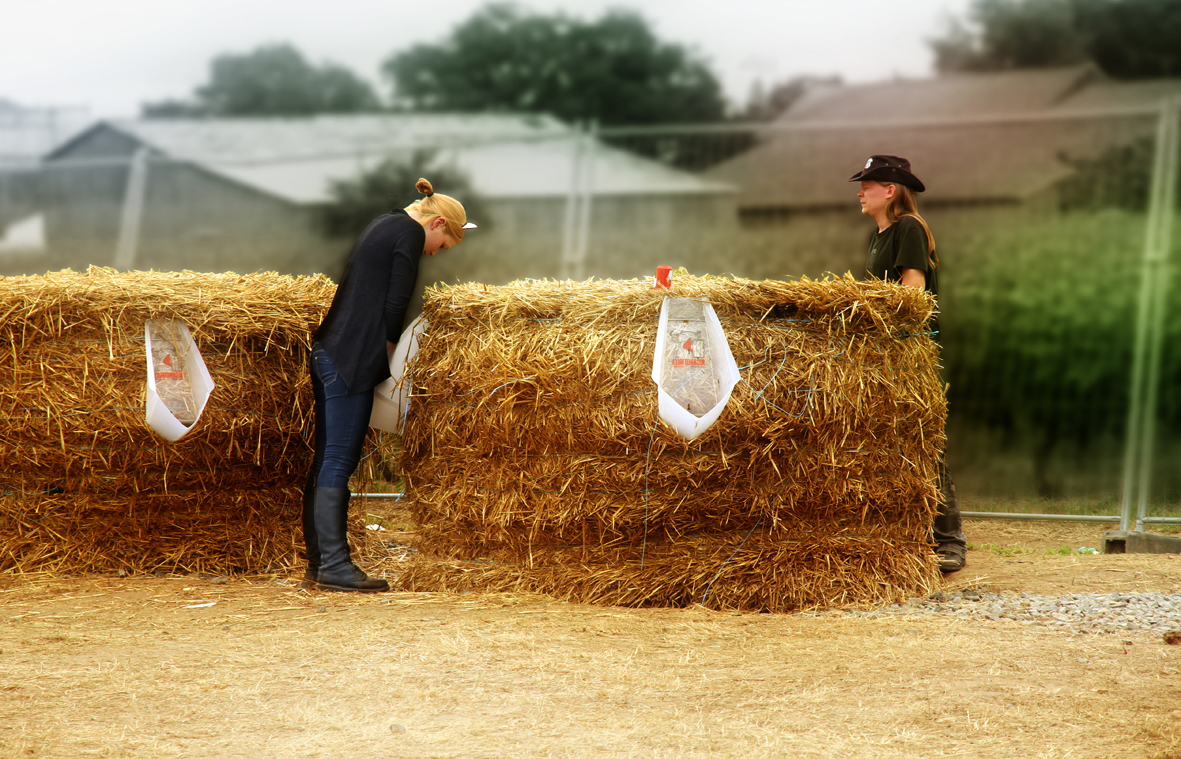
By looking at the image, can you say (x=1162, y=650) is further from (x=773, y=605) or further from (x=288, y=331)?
(x=288, y=331)

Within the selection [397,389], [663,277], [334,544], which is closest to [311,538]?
[334,544]

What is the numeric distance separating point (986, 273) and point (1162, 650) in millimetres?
3638

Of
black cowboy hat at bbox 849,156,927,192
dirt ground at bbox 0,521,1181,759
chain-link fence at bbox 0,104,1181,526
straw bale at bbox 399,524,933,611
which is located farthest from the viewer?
chain-link fence at bbox 0,104,1181,526

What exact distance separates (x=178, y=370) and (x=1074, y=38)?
6.14 metres

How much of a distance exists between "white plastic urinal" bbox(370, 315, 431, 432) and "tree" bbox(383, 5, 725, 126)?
363 centimetres

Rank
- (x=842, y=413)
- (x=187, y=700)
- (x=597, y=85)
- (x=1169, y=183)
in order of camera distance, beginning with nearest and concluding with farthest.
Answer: (x=187, y=700) → (x=842, y=413) → (x=1169, y=183) → (x=597, y=85)

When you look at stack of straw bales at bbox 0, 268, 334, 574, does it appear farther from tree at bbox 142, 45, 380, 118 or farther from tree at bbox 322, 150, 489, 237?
tree at bbox 142, 45, 380, 118

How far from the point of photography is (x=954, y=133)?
6.00 metres

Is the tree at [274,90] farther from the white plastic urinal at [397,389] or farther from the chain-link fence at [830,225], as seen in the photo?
the white plastic urinal at [397,389]

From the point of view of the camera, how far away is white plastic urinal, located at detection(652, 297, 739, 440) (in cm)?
332

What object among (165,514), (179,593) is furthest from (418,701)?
(165,514)

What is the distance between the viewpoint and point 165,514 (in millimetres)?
3990

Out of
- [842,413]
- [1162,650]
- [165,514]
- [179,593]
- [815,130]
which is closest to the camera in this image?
[1162,650]

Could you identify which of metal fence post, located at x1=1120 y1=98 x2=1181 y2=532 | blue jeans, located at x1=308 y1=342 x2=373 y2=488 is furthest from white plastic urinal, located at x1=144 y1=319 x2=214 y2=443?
metal fence post, located at x1=1120 y1=98 x2=1181 y2=532
